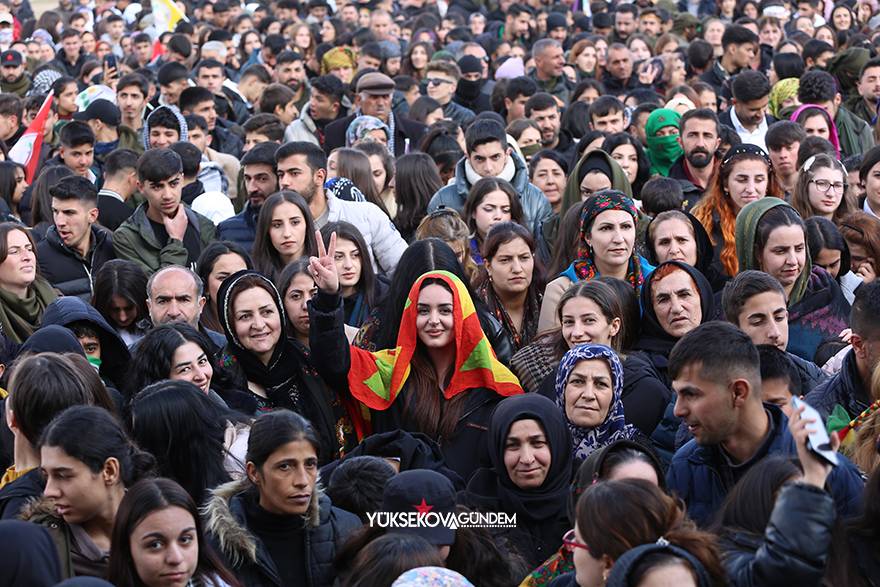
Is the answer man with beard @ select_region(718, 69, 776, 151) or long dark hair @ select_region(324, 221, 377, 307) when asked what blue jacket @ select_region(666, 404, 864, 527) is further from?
man with beard @ select_region(718, 69, 776, 151)

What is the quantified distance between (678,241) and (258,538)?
10.9 feet

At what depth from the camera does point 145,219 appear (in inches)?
325

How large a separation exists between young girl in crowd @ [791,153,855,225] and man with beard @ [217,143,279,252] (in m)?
3.11

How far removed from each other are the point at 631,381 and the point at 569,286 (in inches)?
41.9

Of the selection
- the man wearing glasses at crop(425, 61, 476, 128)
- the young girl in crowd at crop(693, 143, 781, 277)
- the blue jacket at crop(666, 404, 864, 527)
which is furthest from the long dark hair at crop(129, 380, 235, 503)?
the man wearing glasses at crop(425, 61, 476, 128)

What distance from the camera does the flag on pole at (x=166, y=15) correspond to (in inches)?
702

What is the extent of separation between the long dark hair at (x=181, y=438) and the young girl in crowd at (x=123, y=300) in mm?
1886

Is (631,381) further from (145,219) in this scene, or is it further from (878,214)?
(145,219)

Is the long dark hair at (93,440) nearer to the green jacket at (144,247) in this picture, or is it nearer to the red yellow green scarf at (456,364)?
the red yellow green scarf at (456,364)

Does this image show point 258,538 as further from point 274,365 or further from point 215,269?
point 215,269

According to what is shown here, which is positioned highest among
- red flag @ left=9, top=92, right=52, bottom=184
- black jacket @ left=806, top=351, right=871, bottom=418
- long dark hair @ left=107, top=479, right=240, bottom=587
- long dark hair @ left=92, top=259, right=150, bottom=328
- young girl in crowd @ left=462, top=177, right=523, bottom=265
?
red flag @ left=9, top=92, right=52, bottom=184

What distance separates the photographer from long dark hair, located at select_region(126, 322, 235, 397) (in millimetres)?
5734

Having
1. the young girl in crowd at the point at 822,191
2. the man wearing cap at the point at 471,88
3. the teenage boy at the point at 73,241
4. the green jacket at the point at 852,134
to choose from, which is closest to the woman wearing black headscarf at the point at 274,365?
the teenage boy at the point at 73,241

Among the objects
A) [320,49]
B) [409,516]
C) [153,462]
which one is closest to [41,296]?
[153,462]
